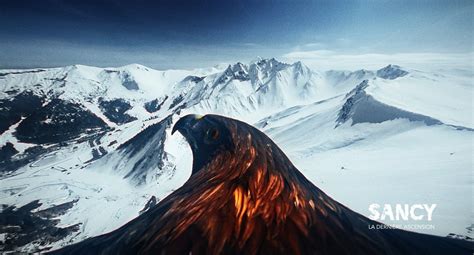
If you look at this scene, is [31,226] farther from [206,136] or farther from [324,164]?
[206,136]

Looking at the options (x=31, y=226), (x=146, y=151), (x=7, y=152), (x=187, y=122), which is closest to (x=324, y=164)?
(x=187, y=122)

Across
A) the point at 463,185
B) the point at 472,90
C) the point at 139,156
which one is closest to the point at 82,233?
the point at 139,156

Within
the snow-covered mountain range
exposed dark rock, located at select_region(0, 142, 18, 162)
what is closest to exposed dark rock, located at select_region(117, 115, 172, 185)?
the snow-covered mountain range

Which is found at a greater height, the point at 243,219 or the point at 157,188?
the point at 243,219

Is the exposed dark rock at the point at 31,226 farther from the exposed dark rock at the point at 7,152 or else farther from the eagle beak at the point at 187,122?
the exposed dark rock at the point at 7,152

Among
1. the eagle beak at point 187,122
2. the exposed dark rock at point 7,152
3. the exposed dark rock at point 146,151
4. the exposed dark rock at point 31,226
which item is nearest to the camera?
the eagle beak at point 187,122

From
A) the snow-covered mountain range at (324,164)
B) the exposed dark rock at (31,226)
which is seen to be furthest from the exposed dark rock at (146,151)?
the exposed dark rock at (31,226)

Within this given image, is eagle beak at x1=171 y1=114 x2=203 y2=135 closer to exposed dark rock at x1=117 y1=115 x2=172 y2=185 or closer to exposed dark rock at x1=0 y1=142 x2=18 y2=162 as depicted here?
exposed dark rock at x1=117 y1=115 x2=172 y2=185

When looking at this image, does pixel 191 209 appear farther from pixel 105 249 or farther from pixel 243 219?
pixel 105 249
